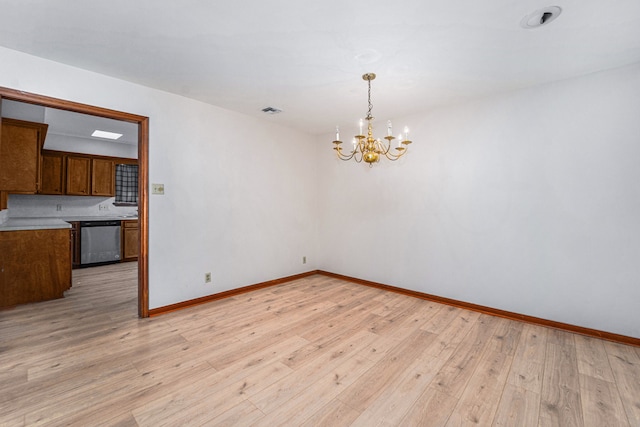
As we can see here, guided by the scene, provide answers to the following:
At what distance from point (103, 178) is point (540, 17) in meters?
7.39

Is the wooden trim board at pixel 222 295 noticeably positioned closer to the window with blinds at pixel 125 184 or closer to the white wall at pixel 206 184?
the white wall at pixel 206 184

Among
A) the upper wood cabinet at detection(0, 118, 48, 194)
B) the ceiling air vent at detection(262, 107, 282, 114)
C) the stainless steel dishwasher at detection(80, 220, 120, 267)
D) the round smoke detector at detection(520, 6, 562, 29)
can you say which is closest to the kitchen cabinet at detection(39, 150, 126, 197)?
the stainless steel dishwasher at detection(80, 220, 120, 267)

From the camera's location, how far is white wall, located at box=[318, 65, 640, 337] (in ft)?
8.51

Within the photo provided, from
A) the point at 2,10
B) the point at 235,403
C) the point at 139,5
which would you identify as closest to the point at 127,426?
the point at 235,403

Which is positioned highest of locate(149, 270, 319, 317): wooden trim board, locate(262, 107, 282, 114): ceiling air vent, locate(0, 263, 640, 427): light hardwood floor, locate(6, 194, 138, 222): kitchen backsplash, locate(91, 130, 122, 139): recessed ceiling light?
locate(91, 130, 122, 139): recessed ceiling light

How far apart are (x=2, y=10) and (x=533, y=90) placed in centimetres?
460

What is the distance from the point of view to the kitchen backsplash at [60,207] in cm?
520

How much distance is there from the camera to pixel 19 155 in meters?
3.78

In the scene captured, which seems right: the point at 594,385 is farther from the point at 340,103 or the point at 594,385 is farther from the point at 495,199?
the point at 340,103

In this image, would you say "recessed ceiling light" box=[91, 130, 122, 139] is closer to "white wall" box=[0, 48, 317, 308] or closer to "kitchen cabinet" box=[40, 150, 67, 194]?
"kitchen cabinet" box=[40, 150, 67, 194]

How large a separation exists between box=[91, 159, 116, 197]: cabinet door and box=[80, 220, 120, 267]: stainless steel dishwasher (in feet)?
2.29

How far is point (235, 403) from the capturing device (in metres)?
1.77

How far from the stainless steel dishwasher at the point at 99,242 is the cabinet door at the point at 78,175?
0.69 meters

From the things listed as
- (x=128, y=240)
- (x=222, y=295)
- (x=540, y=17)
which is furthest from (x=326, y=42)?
(x=128, y=240)
